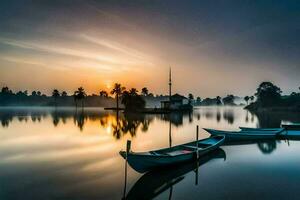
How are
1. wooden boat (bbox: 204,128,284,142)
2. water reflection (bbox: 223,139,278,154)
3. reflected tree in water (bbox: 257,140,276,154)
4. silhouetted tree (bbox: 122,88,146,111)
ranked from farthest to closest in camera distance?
1. silhouetted tree (bbox: 122,88,146,111)
2. wooden boat (bbox: 204,128,284,142)
3. water reflection (bbox: 223,139,278,154)
4. reflected tree in water (bbox: 257,140,276,154)

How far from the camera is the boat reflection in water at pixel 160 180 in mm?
11295

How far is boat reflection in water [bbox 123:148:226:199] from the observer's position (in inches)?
445

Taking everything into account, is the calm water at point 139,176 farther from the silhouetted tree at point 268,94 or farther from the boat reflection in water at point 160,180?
the silhouetted tree at point 268,94

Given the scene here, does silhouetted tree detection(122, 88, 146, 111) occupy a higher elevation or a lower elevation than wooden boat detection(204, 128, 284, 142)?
higher

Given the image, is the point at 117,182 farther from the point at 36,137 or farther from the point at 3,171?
the point at 36,137

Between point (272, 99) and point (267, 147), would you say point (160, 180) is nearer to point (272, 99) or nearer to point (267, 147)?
point (267, 147)

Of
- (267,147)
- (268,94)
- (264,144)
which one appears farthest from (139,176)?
(268,94)

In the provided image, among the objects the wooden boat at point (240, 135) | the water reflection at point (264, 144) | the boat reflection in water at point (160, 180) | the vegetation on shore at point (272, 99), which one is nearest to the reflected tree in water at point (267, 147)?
the water reflection at point (264, 144)

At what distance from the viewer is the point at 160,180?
13.1 m

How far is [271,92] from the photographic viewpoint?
12112 centimetres

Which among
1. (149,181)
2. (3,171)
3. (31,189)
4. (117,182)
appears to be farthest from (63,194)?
(3,171)

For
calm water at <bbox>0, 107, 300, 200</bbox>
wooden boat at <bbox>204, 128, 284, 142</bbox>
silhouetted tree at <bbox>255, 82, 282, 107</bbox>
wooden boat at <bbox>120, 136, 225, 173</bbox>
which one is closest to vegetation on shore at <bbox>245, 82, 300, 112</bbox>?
silhouetted tree at <bbox>255, 82, 282, 107</bbox>

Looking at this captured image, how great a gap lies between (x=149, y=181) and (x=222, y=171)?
577 centimetres

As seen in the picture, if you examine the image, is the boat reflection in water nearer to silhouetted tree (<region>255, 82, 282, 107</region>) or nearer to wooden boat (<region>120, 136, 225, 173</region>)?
wooden boat (<region>120, 136, 225, 173</region>)
